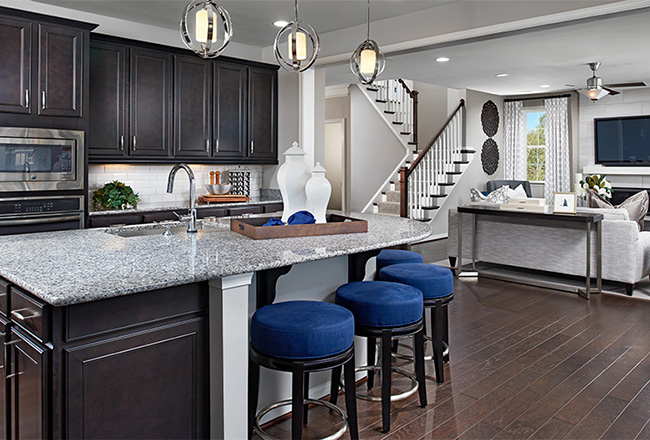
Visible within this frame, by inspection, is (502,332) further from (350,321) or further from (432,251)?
(432,251)

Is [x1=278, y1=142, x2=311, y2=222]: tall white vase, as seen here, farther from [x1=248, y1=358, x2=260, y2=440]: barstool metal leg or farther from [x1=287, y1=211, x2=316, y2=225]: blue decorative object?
[x1=248, y1=358, x2=260, y2=440]: barstool metal leg

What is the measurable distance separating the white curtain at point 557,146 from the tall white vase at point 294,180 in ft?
26.1

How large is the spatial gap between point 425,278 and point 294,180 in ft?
3.07

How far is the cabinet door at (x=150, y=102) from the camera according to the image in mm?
5004

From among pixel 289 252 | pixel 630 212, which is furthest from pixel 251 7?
pixel 630 212

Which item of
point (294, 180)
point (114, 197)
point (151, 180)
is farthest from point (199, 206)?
point (294, 180)

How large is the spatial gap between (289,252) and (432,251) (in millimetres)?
5692

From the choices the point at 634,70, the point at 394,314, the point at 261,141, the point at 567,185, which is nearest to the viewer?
the point at 394,314

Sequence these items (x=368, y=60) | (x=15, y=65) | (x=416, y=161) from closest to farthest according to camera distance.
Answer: (x=368, y=60) → (x=15, y=65) → (x=416, y=161)

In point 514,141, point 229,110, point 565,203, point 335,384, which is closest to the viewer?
point 335,384

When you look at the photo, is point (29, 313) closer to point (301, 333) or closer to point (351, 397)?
point (301, 333)

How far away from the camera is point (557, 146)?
32.5 ft

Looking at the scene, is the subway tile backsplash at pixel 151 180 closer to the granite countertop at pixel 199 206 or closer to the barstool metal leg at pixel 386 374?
the granite countertop at pixel 199 206

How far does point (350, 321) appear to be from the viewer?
7.20ft
